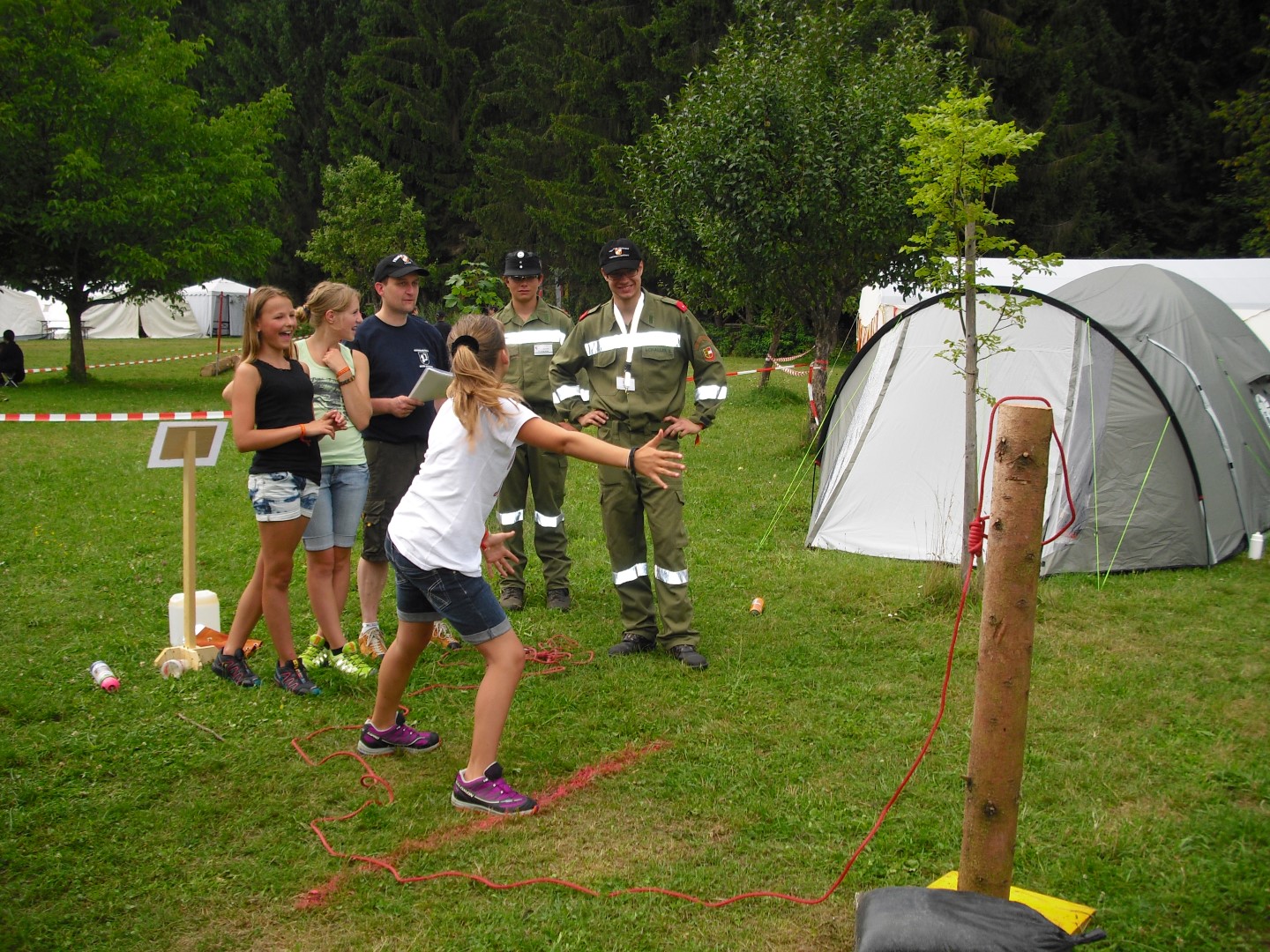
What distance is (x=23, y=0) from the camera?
20.0 metres

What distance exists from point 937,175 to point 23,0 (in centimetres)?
2067

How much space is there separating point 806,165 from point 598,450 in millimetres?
9136

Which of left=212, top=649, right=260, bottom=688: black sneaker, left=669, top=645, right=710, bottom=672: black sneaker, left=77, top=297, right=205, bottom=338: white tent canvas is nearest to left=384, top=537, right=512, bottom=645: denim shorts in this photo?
left=212, top=649, right=260, bottom=688: black sneaker

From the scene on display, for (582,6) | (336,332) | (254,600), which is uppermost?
(582,6)

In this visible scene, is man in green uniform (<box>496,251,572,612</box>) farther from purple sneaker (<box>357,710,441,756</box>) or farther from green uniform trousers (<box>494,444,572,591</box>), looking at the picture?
purple sneaker (<box>357,710,441,756</box>)

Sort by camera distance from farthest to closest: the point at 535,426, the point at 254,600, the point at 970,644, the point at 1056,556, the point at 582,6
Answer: the point at 582,6 < the point at 1056,556 < the point at 970,644 < the point at 254,600 < the point at 535,426

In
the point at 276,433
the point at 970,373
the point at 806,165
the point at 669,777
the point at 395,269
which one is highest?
the point at 806,165

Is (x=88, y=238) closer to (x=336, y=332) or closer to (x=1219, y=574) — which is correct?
(x=336, y=332)

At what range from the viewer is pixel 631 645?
5871mm

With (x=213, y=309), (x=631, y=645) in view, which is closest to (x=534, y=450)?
(x=631, y=645)

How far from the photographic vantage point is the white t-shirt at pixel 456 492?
3.92 meters

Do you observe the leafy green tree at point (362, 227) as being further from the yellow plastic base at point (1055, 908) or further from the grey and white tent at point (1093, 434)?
the yellow plastic base at point (1055, 908)

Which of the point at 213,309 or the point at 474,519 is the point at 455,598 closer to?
the point at 474,519

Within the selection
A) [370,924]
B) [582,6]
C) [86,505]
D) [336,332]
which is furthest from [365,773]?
[582,6]
